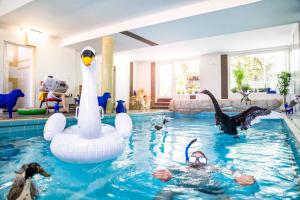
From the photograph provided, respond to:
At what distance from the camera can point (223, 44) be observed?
1046 centimetres

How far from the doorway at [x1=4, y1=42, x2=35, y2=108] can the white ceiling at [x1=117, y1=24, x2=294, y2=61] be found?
5152 mm

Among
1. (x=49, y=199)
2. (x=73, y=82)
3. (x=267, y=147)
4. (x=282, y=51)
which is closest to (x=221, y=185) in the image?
(x=49, y=199)

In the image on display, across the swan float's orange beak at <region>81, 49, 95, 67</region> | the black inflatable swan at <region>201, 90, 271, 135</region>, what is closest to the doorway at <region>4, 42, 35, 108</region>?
the black inflatable swan at <region>201, 90, 271, 135</region>

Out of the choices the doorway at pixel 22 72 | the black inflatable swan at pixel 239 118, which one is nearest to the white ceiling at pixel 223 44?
the doorway at pixel 22 72

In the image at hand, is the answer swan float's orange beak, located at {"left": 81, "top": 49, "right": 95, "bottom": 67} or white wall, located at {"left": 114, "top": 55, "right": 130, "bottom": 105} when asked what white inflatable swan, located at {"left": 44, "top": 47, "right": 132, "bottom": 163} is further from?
white wall, located at {"left": 114, "top": 55, "right": 130, "bottom": 105}

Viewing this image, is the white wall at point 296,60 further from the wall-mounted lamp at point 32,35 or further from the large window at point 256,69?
the wall-mounted lamp at point 32,35

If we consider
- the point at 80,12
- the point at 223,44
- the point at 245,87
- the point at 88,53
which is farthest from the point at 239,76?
the point at 88,53

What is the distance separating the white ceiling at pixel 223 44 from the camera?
887 cm

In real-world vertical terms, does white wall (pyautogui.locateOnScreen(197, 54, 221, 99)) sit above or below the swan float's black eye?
above

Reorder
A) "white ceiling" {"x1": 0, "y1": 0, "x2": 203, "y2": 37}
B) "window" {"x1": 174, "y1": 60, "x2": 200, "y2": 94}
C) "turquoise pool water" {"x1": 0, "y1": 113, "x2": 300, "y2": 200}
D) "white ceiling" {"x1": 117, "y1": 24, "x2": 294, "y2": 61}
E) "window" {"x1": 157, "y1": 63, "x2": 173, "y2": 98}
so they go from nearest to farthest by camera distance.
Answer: "turquoise pool water" {"x1": 0, "y1": 113, "x2": 300, "y2": 200} → "white ceiling" {"x1": 0, "y1": 0, "x2": 203, "y2": 37} → "white ceiling" {"x1": 117, "y1": 24, "x2": 294, "y2": 61} → "window" {"x1": 174, "y1": 60, "x2": 200, "y2": 94} → "window" {"x1": 157, "y1": 63, "x2": 173, "y2": 98}

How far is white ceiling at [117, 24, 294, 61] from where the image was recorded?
29.1 feet

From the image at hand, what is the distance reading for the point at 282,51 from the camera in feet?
35.7

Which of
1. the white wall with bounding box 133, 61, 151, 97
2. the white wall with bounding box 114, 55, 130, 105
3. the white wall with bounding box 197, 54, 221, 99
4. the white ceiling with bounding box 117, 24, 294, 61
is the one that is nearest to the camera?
the white ceiling with bounding box 117, 24, 294, 61

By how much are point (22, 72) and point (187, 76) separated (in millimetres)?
9124
